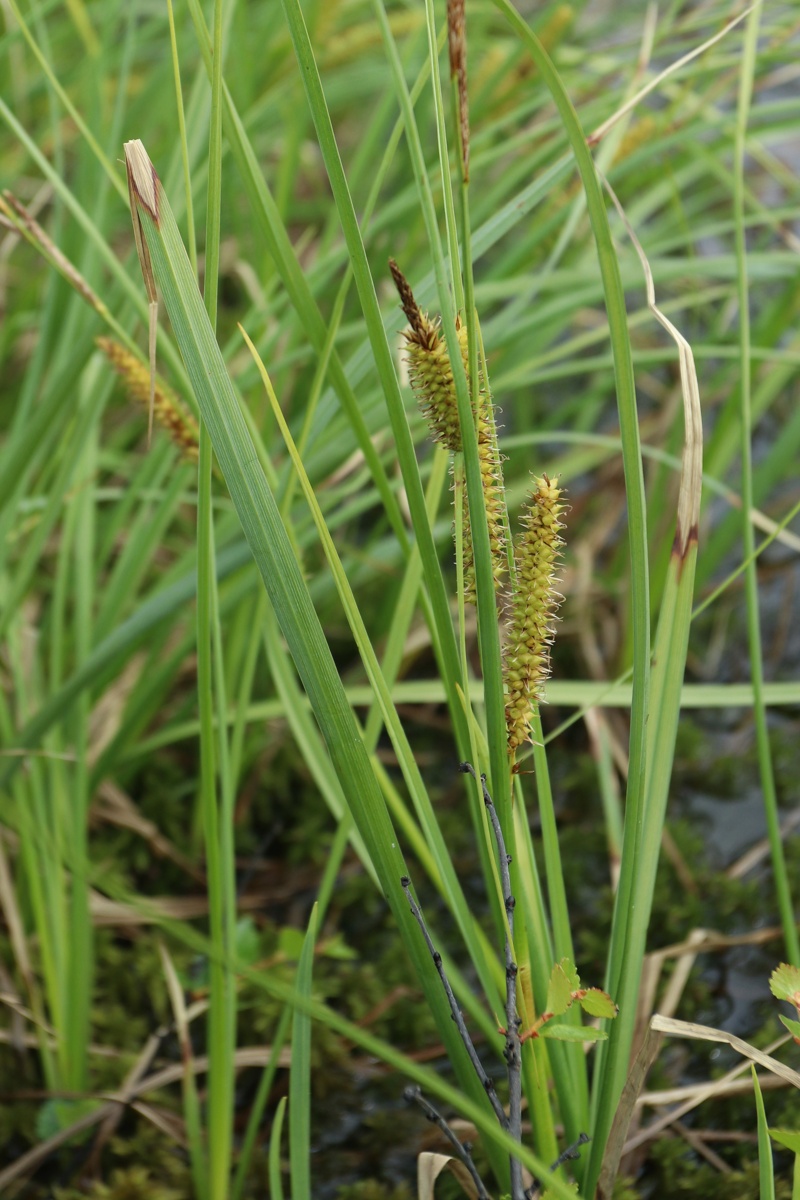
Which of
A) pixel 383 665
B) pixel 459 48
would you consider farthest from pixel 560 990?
pixel 459 48

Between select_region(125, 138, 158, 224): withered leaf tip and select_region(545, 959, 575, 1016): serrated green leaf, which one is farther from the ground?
select_region(125, 138, 158, 224): withered leaf tip

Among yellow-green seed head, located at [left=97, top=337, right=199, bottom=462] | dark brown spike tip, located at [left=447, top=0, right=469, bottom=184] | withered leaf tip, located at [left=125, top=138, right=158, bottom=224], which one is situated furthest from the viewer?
yellow-green seed head, located at [left=97, top=337, right=199, bottom=462]

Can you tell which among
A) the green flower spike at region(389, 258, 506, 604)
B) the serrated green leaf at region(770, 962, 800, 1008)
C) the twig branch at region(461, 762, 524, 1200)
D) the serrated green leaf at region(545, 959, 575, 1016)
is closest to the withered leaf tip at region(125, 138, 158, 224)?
the green flower spike at region(389, 258, 506, 604)

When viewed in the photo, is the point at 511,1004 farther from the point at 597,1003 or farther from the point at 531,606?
the point at 531,606

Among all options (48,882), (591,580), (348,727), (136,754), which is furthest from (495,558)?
(591,580)

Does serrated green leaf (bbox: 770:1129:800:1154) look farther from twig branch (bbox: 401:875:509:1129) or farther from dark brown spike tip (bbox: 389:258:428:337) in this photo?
dark brown spike tip (bbox: 389:258:428:337)

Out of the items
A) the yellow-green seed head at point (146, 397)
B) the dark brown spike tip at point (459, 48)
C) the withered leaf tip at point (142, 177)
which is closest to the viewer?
the dark brown spike tip at point (459, 48)

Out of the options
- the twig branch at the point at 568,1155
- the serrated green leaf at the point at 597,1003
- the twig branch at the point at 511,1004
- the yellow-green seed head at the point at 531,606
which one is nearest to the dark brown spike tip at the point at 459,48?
the yellow-green seed head at the point at 531,606

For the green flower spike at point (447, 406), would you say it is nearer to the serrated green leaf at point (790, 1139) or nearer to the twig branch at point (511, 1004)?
the twig branch at point (511, 1004)
